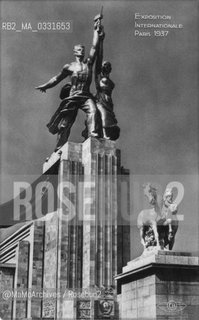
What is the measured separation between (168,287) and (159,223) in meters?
2.25

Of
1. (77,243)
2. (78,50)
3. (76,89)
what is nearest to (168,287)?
(77,243)

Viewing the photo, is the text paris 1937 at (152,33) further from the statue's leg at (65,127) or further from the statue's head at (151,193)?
the statue's leg at (65,127)

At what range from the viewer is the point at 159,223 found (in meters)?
17.6

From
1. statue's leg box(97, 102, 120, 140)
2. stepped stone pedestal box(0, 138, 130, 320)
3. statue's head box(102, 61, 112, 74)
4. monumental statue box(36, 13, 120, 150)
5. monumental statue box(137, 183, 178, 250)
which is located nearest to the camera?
monumental statue box(137, 183, 178, 250)

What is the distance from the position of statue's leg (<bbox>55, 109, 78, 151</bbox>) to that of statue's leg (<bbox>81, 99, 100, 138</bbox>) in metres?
0.84

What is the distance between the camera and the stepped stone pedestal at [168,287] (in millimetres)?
16047

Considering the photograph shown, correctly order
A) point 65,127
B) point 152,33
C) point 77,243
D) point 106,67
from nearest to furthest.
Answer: point 152,33, point 77,243, point 65,127, point 106,67

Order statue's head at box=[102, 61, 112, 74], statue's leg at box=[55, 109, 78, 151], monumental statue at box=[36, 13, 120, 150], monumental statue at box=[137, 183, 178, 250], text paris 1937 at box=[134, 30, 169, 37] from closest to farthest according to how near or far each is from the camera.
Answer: monumental statue at box=[137, 183, 178, 250] → text paris 1937 at box=[134, 30, 169, 37] → monumental statue at box=[36, 13, 120, 150] → statue's leg at box=[55, 109, 78, 151] → statue's head at box=[102, 61, 112, 74]

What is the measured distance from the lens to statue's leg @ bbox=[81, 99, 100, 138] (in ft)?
93.0

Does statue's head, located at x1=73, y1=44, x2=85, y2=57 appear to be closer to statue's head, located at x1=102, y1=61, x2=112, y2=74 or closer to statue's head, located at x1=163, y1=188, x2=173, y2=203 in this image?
statue's head, located at x1=102, y1=61, x2=112, y2=74

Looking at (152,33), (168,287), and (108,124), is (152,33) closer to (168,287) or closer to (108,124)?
(108,124)

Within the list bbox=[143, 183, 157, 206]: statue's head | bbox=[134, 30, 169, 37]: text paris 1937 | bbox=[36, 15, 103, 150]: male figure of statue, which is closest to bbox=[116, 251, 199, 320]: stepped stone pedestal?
bbox=[143, 183, 157, 206]: statue's head

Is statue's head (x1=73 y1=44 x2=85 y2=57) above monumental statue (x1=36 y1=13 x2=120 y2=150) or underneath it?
above

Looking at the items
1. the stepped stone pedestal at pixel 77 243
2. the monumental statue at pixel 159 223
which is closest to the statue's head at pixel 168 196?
the monumental statue at pixel 159 223
